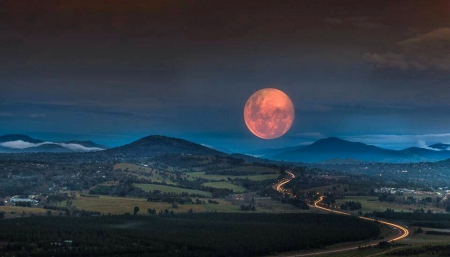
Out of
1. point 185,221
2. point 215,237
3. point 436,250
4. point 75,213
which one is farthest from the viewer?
point 75,213

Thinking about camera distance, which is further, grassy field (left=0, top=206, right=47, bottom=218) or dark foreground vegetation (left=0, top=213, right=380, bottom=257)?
grassy field (left=0, top=206, right=47, bottom=218)

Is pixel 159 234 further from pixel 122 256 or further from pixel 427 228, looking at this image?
pixel 427 228

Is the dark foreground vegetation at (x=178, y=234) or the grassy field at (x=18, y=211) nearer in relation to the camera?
the dark foreground vegetation at (x=178, y=234)

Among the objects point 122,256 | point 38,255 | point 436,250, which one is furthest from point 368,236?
point 38,255

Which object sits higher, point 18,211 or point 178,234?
point 18,211

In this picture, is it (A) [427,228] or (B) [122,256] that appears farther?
(A) [427,228]
